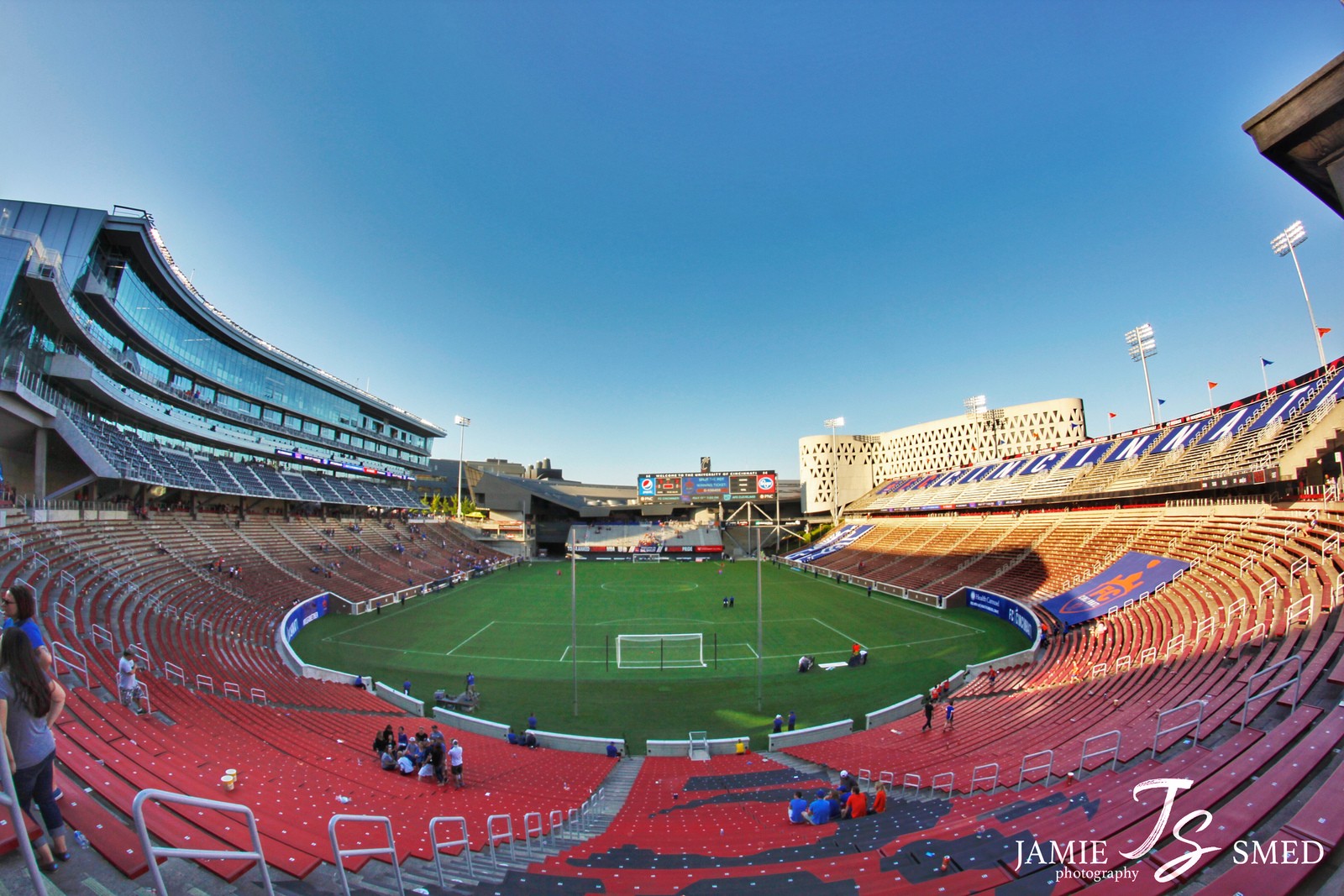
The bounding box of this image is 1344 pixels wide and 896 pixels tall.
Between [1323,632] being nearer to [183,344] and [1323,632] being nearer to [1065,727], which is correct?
[1065,727]

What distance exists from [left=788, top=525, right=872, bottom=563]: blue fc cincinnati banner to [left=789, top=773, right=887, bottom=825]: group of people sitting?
5320 centimetres

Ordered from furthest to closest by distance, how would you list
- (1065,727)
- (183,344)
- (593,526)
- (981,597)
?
(593,526), (183,344), (981,597), (1065,727)

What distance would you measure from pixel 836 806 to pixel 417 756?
390 inches

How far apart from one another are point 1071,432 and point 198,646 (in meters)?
125

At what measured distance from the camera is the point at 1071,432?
101 metres

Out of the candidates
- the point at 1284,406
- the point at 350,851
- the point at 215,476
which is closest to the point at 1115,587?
the point at 1284,406

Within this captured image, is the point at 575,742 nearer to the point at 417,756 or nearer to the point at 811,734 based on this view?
the point at 417,756

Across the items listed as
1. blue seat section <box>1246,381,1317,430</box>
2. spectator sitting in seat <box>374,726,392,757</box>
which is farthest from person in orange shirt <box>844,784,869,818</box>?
blue seat section <box>1246,381,1317,430</box>

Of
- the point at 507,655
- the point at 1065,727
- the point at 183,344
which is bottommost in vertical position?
the point at 507,655

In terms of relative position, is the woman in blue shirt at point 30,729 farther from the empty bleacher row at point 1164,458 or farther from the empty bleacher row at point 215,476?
the empty bleacher row at point 1164,458

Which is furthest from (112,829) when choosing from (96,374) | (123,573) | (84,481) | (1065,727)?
(96,374)

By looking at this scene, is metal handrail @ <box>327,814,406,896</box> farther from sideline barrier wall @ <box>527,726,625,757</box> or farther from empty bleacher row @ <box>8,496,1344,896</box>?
sideline barrier wall @ <box>527,726,625,757</box>

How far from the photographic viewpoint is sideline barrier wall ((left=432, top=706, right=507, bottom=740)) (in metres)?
17.5

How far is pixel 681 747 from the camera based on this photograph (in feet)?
54.1
